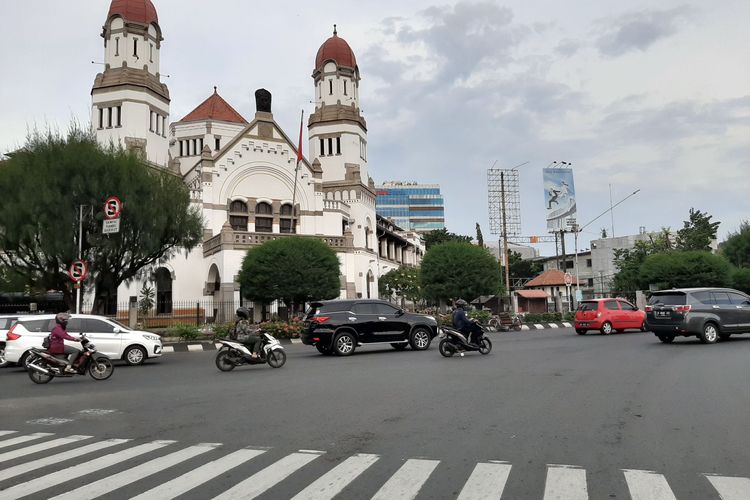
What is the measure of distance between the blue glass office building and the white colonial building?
3190 inches

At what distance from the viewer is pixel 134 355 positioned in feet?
57.4

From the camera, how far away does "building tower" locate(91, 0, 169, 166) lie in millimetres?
43750

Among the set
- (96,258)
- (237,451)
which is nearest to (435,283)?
(96,258)

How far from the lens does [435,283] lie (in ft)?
136

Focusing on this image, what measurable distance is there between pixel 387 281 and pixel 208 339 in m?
29.1

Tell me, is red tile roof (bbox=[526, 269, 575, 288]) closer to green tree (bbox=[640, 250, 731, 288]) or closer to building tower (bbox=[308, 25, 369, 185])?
green tree (bbox=[640, 250, 731, 288])

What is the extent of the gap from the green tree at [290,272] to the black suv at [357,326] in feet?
56.0

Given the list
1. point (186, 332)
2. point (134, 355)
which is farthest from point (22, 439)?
point (186, 332)

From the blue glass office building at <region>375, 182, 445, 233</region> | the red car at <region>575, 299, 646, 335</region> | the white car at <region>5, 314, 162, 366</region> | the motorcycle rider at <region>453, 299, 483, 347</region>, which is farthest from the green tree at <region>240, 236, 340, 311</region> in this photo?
the blue glass office building at <region>375, 182, 445, 233</region>

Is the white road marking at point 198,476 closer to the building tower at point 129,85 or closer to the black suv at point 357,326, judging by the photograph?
the black suv at point 357,326

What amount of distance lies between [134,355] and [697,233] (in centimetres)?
6169

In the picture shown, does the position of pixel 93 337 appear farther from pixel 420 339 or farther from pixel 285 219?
pixel 285 219

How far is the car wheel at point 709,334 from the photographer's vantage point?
18.5 m

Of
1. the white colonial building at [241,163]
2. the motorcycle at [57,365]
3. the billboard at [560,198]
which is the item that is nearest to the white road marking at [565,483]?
the motorcycle at [57,365]
